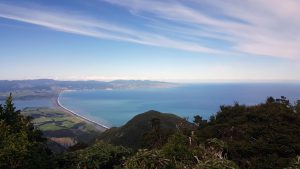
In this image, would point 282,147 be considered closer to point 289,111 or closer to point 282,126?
point 282,126

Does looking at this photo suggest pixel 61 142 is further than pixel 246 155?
Yes

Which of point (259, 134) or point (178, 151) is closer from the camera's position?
point (178, 151)

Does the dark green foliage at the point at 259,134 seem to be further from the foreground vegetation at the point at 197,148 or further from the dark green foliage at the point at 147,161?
the dark green foliage at the point at 147,161

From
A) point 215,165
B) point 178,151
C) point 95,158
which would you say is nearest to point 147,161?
point 178,151

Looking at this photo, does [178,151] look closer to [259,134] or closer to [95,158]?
[95,158]

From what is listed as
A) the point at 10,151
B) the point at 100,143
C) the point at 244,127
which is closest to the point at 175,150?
the point at 10,151

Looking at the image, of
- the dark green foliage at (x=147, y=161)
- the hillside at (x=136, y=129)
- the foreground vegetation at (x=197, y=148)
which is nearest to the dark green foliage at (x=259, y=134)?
the foreground vegetation at (x=197, y=148)
